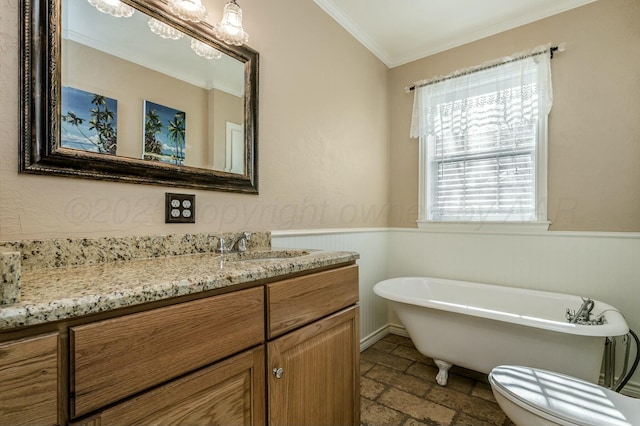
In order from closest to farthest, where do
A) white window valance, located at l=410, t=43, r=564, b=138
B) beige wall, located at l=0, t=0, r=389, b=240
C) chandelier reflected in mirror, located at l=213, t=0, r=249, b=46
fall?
beige wall, located at l=0, t=0, r=389, b=240 → chandelier reflected in mirror, located at l=213, t=0, r=249, b=46 → white window valance, located at l=410, t=43, r=564, b=138

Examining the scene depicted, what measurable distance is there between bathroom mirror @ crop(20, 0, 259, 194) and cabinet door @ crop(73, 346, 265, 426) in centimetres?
81

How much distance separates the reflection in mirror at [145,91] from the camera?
104 centimetres

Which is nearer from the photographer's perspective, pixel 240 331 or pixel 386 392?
pixel 240 331

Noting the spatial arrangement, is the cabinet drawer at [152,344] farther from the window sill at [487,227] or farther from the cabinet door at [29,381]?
the window sill at [487,227]

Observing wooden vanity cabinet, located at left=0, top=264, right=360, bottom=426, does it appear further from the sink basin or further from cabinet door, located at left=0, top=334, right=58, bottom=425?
the sink basin

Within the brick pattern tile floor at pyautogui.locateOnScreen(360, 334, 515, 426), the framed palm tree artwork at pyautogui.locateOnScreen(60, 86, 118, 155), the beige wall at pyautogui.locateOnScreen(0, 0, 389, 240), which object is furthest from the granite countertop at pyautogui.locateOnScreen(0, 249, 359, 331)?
the brick pattern tile floor at pyautogui.locateOnScreen(360, 334, 515, 426)

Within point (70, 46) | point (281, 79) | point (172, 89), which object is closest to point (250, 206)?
point (172, 89)

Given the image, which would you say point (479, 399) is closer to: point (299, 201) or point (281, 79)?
point (299, 201)

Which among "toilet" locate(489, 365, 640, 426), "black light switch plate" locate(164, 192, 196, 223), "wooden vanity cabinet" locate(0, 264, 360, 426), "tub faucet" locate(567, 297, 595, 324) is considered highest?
"black light switch plate" locate(164, 192, 196, 223)

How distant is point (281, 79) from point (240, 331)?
1.53m

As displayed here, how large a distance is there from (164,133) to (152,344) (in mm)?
938

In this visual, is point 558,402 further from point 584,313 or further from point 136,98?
point 136,98

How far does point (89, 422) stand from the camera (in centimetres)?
58

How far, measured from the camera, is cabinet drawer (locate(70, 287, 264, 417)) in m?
0.57
